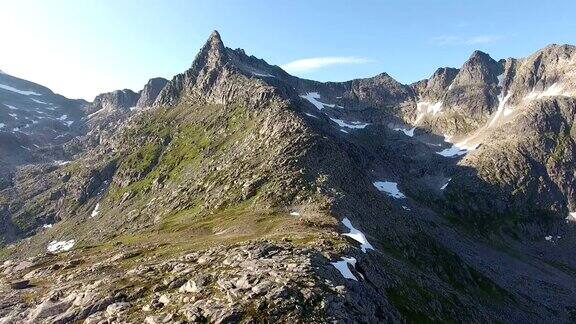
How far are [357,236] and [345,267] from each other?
3032 cm

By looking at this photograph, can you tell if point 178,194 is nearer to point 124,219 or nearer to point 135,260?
point 124,219

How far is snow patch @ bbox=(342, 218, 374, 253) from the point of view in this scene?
272 feet

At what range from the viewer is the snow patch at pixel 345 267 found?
56.3 m

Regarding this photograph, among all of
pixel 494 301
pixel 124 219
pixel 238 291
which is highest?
pixel 238 291

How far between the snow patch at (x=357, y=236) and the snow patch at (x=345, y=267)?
635 inches

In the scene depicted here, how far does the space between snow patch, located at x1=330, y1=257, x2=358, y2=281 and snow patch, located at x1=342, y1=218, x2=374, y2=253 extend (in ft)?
52.9

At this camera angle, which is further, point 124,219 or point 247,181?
point 124,219

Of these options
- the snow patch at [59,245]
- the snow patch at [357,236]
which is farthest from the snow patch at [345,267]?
the snow patch at [59,245]

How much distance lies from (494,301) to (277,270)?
101 m

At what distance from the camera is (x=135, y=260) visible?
245 ft

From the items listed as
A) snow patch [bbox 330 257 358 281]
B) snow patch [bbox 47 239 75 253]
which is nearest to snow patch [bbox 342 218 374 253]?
snow patch [bbox 330 257 358 281]

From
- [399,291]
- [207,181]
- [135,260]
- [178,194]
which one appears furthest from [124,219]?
[399,291]

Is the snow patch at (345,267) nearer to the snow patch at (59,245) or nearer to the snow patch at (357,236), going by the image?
the snow patch at (357,236)

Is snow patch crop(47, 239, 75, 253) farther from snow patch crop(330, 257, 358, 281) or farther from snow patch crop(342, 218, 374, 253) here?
snow patch crop(330, 257, 358, 281)
